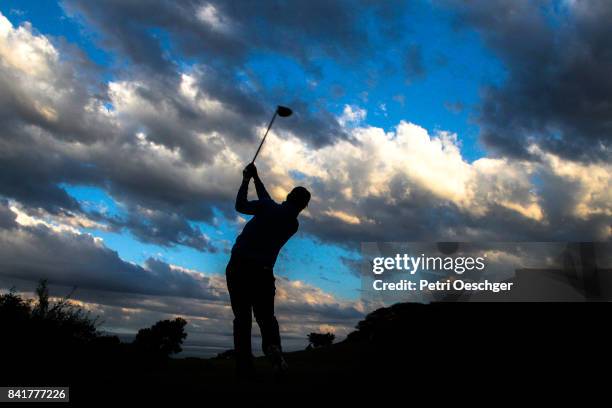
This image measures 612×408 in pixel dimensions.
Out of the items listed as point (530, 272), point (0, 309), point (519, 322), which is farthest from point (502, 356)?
point (0, 309)

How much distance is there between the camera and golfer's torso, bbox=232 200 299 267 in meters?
7.76

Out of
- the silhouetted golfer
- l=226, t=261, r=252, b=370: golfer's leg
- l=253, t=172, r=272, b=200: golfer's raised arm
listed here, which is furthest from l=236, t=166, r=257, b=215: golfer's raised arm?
l=226, t=261, r=252, b=370: golfer's leg

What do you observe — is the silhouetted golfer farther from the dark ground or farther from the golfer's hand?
the dark ground

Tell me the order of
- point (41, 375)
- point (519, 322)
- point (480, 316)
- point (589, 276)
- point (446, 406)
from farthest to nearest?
1. point (589, 276)
2. point (480, 316)
3. point (519, 322)
4. point (41, 375)
5. point (446, 406)

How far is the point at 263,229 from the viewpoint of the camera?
25.7ft

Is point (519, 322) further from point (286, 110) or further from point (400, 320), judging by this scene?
point (286, 110)

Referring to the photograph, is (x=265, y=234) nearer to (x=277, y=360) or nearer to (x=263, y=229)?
(x=263, y=229)

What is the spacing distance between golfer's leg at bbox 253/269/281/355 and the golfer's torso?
0.26m

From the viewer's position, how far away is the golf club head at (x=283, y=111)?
33.8ft

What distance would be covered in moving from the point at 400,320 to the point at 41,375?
756 cm

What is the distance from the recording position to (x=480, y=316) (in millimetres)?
10727

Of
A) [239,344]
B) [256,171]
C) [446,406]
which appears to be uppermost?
[256,171]

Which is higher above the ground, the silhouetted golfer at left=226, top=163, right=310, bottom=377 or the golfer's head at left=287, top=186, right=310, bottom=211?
the golfer's head at left=287, top=186, right=310, bottom=211

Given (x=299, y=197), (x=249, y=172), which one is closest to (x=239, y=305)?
(x=299, y=197)
